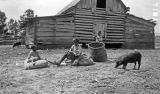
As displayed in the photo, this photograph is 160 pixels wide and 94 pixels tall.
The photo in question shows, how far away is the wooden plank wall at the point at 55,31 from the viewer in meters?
20.6

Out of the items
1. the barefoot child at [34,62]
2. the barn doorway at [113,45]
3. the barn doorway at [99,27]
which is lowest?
the barn doorway at [113,45]

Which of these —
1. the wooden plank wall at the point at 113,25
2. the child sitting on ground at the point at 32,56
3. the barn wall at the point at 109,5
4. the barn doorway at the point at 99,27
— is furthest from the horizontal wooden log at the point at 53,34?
the child sitting on ground at the point at 32,56

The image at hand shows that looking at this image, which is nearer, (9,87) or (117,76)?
(9,87)

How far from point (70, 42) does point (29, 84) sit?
1511 centimetres

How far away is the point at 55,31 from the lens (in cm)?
2122

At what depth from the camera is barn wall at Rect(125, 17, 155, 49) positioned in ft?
79.8

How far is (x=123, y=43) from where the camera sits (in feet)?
79.0

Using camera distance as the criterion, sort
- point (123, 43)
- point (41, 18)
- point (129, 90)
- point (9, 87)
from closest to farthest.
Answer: point (129, 90)
point (9, 87)
point (41, 18)
point (123, 43)

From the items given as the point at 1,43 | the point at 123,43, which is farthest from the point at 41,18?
the point at 1,43

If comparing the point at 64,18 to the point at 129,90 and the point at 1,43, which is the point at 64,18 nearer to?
the point at 129,90

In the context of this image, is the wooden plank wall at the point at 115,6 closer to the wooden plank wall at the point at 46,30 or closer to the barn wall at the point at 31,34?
the wooden plank wall at the point at 46,30

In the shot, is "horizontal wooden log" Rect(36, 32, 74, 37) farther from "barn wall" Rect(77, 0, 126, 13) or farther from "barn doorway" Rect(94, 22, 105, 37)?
"barn wall" Rect(77, 0, 126, 13)

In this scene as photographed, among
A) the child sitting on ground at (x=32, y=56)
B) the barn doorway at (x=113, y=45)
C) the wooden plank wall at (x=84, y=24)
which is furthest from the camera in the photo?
the barn doorway at (x=113, y=45)

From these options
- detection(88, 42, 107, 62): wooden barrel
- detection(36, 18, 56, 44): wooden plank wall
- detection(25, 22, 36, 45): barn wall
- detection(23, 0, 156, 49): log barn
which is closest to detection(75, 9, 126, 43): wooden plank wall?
detection(23, 0, 156, 49): log barn
